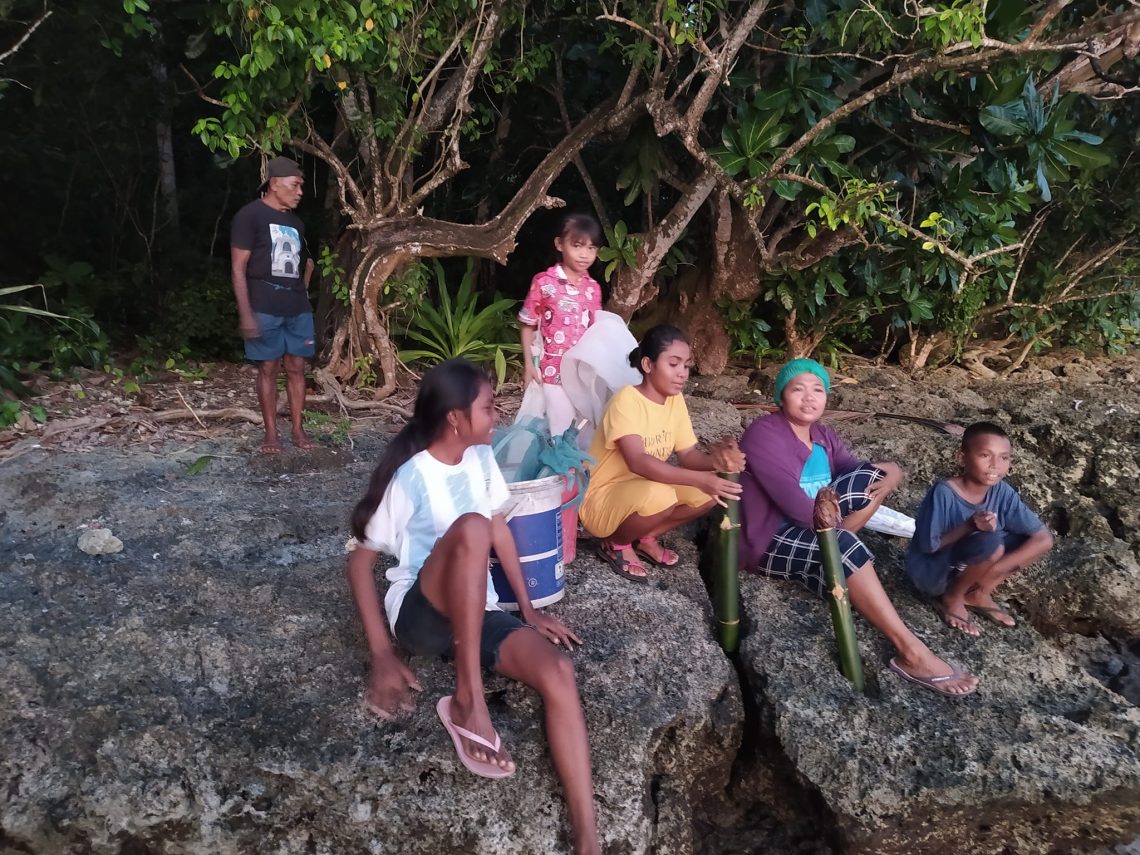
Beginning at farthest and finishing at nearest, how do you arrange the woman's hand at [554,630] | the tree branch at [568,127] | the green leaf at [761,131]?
the tree branch at [568,127]
the green leaf at [761,131]
the woman's hand at [554,630]

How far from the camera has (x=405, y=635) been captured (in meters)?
2.25

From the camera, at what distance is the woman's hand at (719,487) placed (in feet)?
8.54

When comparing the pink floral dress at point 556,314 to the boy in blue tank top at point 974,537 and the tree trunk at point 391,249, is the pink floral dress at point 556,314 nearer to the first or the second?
the boy in blue tank top at point 974,537

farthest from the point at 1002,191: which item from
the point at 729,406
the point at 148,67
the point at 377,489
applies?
the point at 148,67

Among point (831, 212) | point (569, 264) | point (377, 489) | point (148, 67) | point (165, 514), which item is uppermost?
point (148, 67)

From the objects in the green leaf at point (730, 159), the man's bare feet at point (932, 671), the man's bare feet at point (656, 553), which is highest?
the green leaf at point (730, 159)

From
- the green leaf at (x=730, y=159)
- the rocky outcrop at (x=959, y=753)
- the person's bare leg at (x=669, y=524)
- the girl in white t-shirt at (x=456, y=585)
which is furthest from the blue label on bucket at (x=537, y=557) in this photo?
the green leaf at (x=730, y=159)

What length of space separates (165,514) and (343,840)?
5.66 ft

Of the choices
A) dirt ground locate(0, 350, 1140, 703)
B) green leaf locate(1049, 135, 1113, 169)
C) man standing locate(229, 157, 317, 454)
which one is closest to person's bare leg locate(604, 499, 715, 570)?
dirt ground locate(0, 350, 1140, 703)

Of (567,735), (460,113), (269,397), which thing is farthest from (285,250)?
(567,735)

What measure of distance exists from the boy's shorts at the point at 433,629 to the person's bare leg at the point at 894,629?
1.12 metres

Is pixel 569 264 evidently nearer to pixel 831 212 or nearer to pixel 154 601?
pixel 831 212

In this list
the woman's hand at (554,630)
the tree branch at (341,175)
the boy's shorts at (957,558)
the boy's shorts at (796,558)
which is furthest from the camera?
the tree branch at (341,175)

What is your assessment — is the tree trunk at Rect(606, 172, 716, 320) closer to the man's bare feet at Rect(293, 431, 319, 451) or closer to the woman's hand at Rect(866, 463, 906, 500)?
the man's bare feet at Rect(293, 431, 319, 451)
